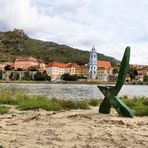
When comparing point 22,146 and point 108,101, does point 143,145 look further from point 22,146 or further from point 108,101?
point 108,101

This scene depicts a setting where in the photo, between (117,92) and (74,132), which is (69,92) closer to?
(117,92)

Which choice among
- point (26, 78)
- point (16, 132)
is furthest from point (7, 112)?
point (26, 78)

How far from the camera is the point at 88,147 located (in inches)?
340

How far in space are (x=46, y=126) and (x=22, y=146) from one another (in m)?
2.76

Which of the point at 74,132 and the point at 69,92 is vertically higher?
the point at 74,132

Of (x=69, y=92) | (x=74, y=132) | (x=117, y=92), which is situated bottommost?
(x=69, y=92)

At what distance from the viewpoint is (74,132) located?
33.6ft

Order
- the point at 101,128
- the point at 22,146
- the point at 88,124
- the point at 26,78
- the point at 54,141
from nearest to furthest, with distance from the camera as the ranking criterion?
the point at 22,146 < the point at 54,141 < the point at 101,128 < the point at 88,124 < the point at 26,78

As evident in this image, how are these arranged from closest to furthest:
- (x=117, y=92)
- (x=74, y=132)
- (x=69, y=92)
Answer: (x=74, y=132), (x=117, y=92), (x=69, y=92)

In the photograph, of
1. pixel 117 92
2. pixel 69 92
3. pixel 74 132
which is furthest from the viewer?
pixel 69 92

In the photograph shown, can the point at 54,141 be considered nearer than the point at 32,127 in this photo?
Yes

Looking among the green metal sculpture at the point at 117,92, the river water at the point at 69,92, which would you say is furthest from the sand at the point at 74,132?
the river water at the point at 69,92

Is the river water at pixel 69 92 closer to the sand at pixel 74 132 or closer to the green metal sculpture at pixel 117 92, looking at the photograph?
the green metal sculpture at pixel 117 92

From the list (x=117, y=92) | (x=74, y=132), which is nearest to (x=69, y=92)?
(x=117, y=92)
